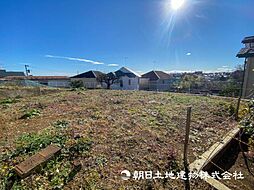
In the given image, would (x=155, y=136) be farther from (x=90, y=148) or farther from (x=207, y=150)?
(x=90, y=148)

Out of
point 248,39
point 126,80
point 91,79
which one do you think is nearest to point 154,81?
point 126,80

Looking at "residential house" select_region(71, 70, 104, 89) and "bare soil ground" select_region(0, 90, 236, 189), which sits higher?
"residential house" select_region(71, 70, 104, 89)

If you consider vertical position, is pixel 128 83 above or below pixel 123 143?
above

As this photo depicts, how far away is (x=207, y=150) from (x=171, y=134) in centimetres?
77

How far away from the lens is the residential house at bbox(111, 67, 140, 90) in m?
25.1

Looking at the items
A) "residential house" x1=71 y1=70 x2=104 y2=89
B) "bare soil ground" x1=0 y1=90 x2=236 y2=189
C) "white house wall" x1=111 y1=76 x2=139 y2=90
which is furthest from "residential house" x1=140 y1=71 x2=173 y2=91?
"bare soil ground" x1=0 y1=90 x2=236 y2=189

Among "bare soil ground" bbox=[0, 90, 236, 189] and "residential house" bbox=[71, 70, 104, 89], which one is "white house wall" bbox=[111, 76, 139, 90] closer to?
"residential house" bbox=[71, 70, 104, 89]

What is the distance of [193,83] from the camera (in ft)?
62.6

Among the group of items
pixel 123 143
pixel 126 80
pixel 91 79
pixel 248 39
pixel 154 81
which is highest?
pixel 248 39

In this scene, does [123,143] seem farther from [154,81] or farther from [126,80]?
[154,81]

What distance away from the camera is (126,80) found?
25.7 metres

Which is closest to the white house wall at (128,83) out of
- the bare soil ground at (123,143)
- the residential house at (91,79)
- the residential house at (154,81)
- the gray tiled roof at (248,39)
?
the residential house at (154,81)

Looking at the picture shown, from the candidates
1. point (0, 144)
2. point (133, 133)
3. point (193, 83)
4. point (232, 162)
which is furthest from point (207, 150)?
point (193, 83)

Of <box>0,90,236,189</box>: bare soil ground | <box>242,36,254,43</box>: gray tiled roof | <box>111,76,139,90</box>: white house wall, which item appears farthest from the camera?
<box>111,76,139,90</box>: white house wall
